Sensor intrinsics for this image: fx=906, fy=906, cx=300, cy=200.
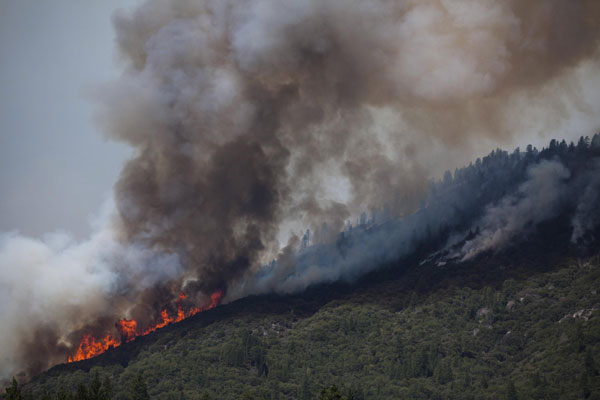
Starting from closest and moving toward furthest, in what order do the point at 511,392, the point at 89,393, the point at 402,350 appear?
the point at 89,393 → the point at 511,392 → the point at 402,350

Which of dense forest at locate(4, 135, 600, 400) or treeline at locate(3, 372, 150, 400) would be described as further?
dense forest at locate(4, 135, 600, 400)

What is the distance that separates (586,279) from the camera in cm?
17888

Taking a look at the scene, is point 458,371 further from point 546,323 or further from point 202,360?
point 202,360

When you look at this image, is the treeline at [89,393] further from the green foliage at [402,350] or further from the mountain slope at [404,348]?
the mountain slope at [404,348]

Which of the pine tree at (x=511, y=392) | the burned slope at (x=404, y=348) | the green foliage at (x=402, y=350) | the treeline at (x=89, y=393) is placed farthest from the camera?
the burned slope at (x=404, y=348)

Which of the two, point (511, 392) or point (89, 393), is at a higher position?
point (89, 393)

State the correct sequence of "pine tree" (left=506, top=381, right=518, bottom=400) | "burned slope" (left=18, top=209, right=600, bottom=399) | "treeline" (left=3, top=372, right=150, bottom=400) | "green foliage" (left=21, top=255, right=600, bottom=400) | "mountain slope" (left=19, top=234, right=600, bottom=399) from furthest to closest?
"burned slope" (left=18, top=209, right=600, bottom=399) < "mountain slope" (left=19, top=234, right=600, bottom=399) < "green foliage" (left=21, top=255, right=600, bottom=400) < "pine tree" (left=506, top=381, right=518, bottom=400) < "treeline" (left=3, top=372, right=150, bottom=400)

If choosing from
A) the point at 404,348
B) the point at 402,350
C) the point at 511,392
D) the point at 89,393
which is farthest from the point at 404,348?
the point at 89,393

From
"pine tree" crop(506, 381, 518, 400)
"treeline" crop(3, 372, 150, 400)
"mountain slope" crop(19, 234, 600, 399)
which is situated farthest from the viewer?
"mountain slope" crop(19, 234, 600, 399)

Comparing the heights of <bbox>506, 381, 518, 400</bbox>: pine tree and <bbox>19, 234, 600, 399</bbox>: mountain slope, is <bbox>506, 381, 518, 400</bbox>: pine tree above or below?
below

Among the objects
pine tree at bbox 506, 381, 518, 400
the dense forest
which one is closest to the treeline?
the dense forest

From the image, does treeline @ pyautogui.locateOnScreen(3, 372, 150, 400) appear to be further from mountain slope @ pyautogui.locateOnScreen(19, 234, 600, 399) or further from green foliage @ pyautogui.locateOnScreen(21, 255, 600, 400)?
mountain slope @ pyautogui.locateOnScreen(19, 234, 600, 399)

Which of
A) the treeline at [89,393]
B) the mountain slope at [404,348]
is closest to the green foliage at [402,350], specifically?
the mountain slope at [404,348]

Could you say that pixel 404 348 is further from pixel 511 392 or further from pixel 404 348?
pixel 511 392
